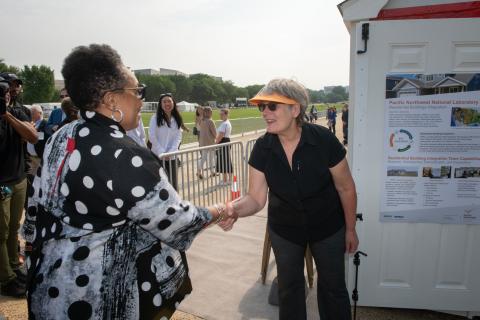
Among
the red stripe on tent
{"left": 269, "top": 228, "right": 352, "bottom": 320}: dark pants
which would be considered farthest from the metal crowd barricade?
the red stripe on tent

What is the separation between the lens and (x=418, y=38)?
2801mm

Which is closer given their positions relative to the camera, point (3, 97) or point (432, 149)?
point (432, 149)

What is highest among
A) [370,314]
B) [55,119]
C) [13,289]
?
[55,119]

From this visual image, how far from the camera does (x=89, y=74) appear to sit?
1.68 m

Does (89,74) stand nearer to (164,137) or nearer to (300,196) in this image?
(300,196)

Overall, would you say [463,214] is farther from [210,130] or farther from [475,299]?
[210,130]

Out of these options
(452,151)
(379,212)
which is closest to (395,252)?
(379,212)

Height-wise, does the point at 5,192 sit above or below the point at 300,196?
below

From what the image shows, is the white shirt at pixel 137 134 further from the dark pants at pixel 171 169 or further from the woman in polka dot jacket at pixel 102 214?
the woman in polka dot jacket at pixel 102 214

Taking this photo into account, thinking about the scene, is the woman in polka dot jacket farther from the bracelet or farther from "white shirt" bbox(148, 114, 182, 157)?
"white shirt" bbox(148, 114, 182, 157)

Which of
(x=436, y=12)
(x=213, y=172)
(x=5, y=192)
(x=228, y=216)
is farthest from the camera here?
(x=213, y=172)

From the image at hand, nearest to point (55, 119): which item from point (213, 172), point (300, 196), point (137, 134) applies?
point (137, 134)

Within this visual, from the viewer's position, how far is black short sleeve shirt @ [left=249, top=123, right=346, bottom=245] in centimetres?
253

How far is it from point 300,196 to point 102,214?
4.65ft
